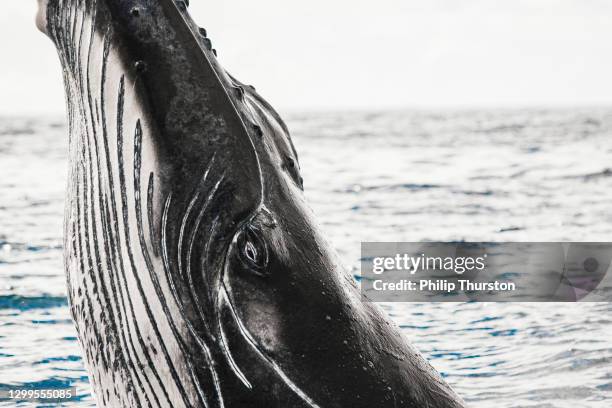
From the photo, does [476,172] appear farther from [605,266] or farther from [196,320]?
[196,320]

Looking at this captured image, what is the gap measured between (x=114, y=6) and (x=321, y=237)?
3.14 ft

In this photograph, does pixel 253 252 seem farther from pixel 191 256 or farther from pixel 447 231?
pixel 447 231

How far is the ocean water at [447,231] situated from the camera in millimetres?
7609

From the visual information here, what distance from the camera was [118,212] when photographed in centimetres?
289

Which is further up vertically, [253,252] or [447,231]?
[447,231]

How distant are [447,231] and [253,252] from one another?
13.1 metres

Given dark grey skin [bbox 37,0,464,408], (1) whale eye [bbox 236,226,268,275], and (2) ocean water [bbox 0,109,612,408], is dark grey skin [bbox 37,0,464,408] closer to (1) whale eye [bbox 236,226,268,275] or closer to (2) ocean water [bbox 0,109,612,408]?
(1) whale eye [bbox 236,226,268,275]

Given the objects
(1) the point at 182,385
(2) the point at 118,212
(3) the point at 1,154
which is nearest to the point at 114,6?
(2) the point at 118,212

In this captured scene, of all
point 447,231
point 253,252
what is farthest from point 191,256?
point 447,231

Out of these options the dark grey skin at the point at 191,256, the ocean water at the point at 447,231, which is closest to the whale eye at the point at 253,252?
the dark grey skin at the point at 191,256

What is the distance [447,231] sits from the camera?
15.6m

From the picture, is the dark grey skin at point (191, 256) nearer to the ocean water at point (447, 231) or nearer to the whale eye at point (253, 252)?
the whale eye at point (253, 252)

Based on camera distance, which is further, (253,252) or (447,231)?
(447,231)

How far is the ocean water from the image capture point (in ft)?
25.0
